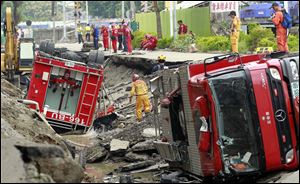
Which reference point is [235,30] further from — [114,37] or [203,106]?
[114,37]

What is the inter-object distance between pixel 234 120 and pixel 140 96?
32.5ft

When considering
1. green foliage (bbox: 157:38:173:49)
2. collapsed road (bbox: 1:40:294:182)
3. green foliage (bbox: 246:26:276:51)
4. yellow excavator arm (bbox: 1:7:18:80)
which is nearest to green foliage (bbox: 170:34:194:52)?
green foliage (bbox: 157:38:173:49)

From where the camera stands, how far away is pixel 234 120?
31.1ft

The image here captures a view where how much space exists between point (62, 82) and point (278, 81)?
1166 centimetres

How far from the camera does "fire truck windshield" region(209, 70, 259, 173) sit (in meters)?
9.41

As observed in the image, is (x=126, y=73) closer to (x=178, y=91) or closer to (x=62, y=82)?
(x=62, y=82)

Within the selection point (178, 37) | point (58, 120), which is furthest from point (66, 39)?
point (58, 120)

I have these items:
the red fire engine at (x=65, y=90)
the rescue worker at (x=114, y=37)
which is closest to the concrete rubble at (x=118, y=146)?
the red fire engine at (x=65, y=90)

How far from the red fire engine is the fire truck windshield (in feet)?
35.0

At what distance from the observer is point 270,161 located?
30.4 feet

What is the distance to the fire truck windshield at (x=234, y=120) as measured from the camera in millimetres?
9406

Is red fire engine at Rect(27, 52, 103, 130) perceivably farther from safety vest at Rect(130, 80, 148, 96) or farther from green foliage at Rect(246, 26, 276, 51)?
green foliage at Rect(246, 26, 276, 51)

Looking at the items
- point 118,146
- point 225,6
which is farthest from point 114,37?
point 118,146

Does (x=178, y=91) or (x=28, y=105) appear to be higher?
(x=178, y=91)
